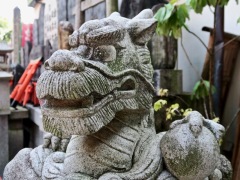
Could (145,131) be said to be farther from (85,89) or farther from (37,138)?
(37,138)

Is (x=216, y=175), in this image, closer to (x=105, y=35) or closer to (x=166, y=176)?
(x=166, y=176)

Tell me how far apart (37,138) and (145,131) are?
242cm

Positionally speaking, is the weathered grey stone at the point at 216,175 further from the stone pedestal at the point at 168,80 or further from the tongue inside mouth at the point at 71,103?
the stone pedestal at the point at 168,80

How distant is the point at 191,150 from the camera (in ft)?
2.21

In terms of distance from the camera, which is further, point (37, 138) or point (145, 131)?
point (37, 138)

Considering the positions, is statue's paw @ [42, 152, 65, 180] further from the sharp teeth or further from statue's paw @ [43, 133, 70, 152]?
the sharp teeth

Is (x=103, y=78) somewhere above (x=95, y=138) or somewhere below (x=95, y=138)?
above

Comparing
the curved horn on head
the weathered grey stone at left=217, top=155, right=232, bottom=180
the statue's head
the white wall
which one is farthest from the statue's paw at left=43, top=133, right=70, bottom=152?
the white wall

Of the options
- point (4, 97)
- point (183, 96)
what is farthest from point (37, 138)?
point (183, 96)

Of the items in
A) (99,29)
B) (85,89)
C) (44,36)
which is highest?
(44,36)

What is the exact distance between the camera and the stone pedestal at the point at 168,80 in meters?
1.77

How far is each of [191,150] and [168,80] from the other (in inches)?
45.6

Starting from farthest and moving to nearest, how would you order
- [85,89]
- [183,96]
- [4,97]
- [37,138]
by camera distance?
[37,138] → [4,97] → [183,96] → [85,89]

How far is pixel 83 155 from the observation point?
724 mm
